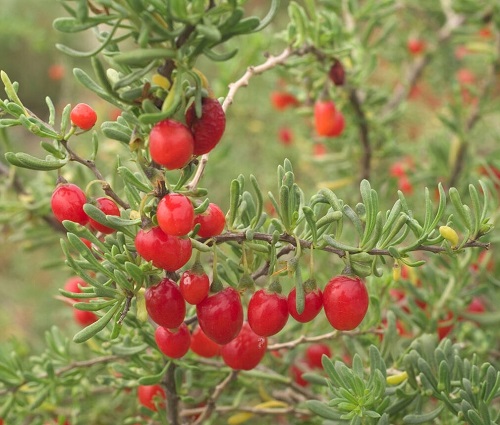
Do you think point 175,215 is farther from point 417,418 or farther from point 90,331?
point 417,418

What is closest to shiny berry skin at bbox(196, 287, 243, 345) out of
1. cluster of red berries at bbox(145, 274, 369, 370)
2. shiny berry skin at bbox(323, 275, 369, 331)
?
cluster of red berries at bbox(145, 274, 369, 370)

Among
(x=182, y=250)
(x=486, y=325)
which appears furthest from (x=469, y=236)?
(x=486, y=325)

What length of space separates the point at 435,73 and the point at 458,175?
2.45 ft

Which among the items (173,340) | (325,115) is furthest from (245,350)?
(325,115)

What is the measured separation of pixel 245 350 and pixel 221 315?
0.37ft

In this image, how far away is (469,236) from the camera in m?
0.71

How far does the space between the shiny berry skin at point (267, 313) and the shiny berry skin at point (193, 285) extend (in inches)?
2.5

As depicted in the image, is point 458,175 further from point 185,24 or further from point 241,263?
point 185,24

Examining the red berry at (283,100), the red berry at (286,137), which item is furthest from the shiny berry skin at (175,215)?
the red berry at (286,137)

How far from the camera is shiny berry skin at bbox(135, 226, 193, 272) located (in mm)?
619

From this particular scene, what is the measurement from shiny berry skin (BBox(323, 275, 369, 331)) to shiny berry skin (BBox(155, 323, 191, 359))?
0.18 metres

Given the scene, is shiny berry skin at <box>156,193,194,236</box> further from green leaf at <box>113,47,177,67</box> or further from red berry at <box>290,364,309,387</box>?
red berry at <box>290,364,309,387</box>

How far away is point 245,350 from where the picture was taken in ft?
2.54

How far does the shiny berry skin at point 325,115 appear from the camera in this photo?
1.26 metres
